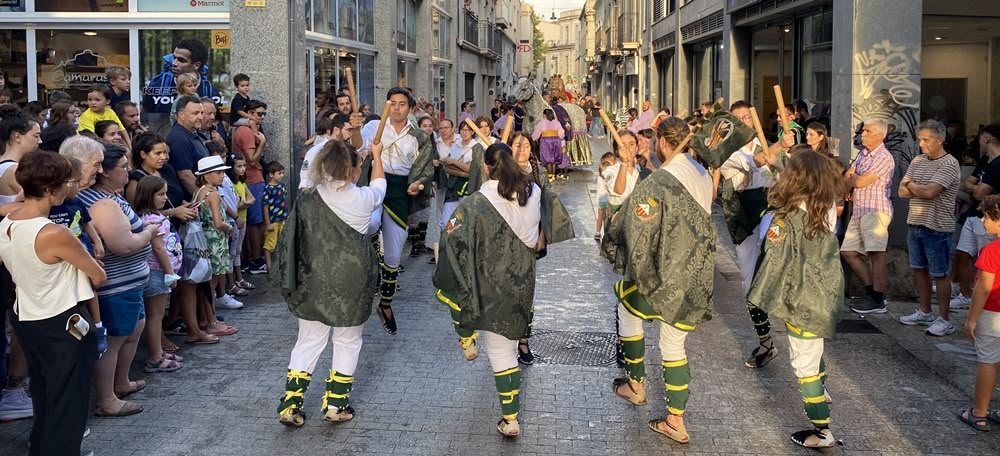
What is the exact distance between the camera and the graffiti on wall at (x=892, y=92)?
9.30m

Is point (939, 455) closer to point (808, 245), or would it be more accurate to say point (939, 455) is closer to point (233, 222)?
point (808, 245)

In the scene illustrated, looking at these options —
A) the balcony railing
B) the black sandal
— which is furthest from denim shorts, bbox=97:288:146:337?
the balcony railing

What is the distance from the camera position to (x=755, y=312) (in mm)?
6523

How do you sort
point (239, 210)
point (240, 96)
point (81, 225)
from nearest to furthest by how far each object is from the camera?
point (81, 225)
point (239, 210)
point (240, 96)

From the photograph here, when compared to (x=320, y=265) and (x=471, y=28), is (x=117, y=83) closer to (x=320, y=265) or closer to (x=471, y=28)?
(x=320, y=265)

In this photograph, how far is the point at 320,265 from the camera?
5301mm

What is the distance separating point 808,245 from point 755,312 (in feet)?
4.77

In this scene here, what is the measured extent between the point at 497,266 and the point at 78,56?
29.4ft

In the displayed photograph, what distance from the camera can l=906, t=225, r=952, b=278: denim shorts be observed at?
7688 mm

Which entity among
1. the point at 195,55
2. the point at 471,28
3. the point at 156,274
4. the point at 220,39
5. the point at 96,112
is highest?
the point at 471,28

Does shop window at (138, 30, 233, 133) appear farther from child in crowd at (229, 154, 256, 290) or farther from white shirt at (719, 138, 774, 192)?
white shirt at (719, 138, 774, 192)

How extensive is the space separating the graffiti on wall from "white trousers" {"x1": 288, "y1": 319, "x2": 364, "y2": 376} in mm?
6129

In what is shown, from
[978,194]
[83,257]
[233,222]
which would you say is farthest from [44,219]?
[978,194]

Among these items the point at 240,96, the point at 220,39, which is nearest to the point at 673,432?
the point at 240,96
